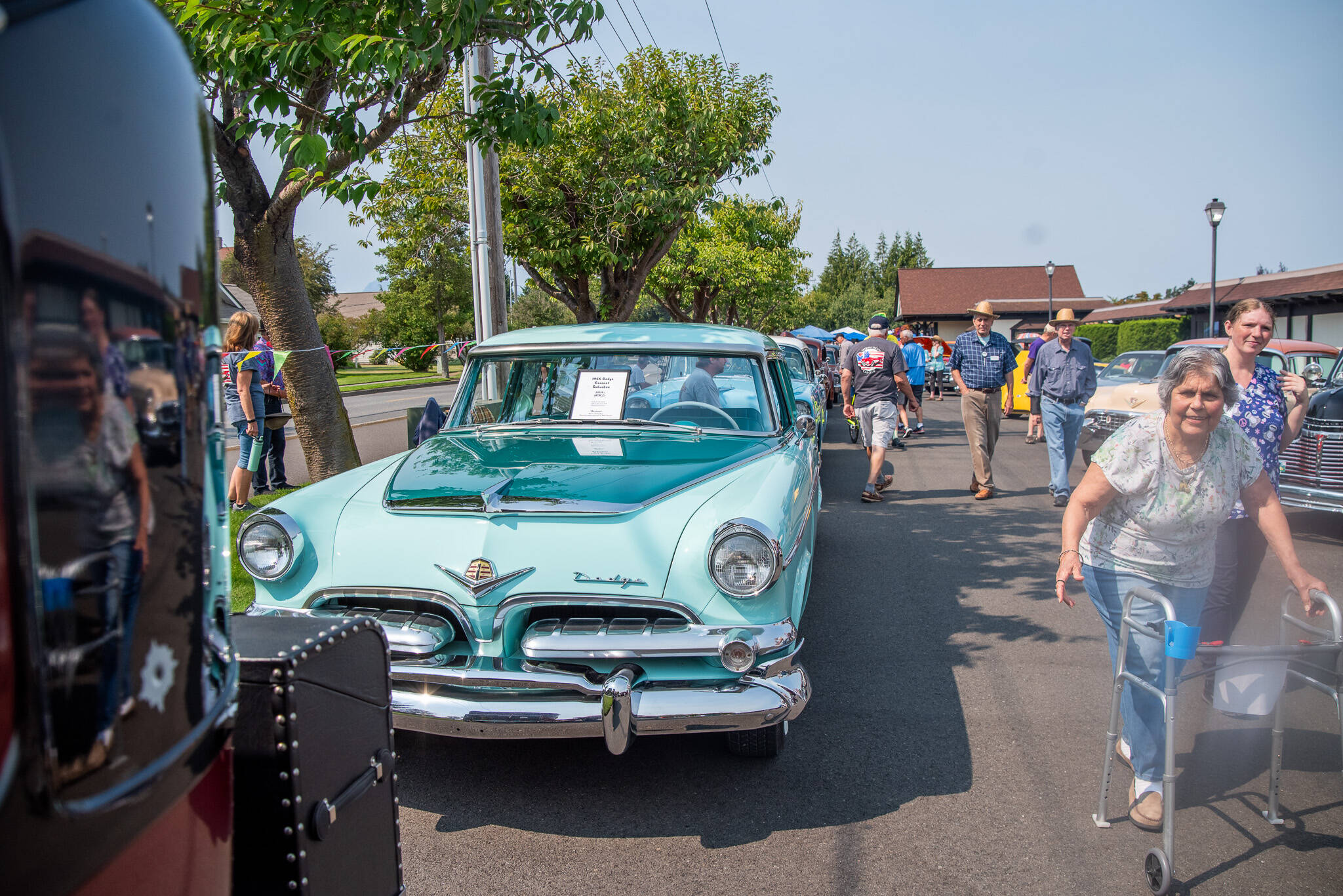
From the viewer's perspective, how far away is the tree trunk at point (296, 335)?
265 inches

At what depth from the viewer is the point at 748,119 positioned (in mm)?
17359

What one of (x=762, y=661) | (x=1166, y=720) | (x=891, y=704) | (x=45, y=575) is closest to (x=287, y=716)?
(x=45, y=575)

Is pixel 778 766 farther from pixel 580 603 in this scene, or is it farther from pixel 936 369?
pixel 936 369

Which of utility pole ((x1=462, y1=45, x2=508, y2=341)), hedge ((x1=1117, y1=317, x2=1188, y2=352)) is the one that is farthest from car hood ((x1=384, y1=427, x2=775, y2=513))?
hedge ((x1=1117, y1=317, x2=1188, y2=352))

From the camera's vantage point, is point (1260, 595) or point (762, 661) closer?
point (762, 661)

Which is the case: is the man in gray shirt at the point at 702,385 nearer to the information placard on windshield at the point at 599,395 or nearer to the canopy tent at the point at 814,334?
the information placard on windshield at the point at 599,395

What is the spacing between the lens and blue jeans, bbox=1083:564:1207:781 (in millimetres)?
3105

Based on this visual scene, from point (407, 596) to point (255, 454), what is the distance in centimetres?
513

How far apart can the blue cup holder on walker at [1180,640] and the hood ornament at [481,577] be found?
2.05m

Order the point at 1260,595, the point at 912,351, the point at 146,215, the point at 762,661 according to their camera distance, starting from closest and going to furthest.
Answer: the point at 146,215
the point at 762,661
the point at 1260,595
the point at 912,351

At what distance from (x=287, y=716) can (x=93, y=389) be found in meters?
1.05

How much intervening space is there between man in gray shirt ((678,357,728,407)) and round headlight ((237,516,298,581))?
7.39ft

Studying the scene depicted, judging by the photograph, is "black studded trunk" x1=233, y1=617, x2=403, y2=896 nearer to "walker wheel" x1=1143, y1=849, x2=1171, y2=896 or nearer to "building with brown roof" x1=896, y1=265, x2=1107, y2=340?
"walker wheel" x1=1143, y1=849, x2=1171, y2=896

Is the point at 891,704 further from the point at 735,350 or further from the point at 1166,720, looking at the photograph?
the point at 735,350
